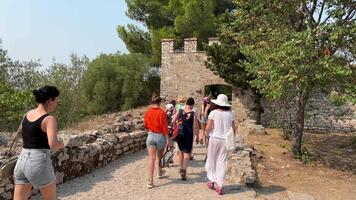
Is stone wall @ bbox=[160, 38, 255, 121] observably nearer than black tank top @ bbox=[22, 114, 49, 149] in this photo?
No

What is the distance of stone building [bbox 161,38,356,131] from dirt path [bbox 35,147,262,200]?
11105 mm

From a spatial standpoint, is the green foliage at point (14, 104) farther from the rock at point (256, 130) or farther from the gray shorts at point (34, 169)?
the gray shorts at point (34, 169)

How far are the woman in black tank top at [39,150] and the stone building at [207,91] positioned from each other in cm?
1506

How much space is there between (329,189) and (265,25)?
191 inches

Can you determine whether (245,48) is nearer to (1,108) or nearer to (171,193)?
(171,193)

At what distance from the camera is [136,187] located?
712cm

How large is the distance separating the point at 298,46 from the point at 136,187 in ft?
15.0

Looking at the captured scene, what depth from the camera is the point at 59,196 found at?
251 inches

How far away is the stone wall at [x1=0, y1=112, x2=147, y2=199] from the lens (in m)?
6.98

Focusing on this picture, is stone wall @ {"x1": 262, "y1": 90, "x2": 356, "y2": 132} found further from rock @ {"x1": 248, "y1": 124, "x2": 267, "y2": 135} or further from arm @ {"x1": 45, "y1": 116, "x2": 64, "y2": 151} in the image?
arm @ {"x1": 45, "y1": 116, "x2": 64, "y2": 151}

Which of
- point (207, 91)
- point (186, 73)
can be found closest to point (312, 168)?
point (186, 73)

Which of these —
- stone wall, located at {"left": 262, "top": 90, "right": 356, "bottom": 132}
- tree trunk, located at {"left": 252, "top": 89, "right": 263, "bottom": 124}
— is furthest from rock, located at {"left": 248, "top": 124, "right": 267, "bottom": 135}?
tree trunk, located at {"left": 252, "top": 89, "right": 263, "bottom": 124}

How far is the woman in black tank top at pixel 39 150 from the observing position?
4.05 meters

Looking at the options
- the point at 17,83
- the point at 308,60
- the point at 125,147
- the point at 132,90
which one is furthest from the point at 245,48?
the point at 17,83
